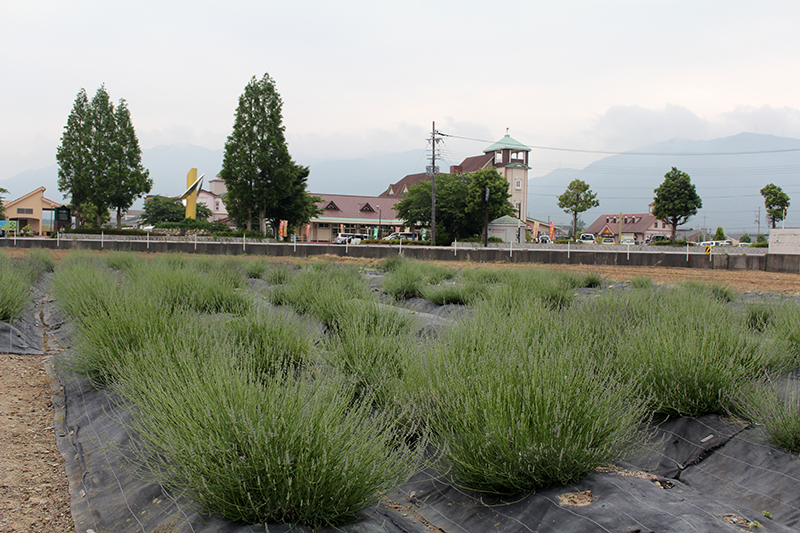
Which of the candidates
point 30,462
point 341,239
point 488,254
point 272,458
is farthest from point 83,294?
point 341,239

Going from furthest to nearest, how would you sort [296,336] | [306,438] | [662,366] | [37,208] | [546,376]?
[37,208], [296,336], [662,366], [546,376], [306,438]

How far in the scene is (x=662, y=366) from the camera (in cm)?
459

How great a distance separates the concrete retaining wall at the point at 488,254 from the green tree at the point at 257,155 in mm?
19867

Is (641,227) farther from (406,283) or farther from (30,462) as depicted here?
(30,462)

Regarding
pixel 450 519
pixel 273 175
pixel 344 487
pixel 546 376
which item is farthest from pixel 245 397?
pixel 273 175

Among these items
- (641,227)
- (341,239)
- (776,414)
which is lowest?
(776,414)

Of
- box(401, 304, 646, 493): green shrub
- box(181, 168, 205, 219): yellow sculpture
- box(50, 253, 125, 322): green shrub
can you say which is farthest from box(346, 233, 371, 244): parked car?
box(401, 304, 646, 493): green shrub

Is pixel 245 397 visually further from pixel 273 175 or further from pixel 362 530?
pixel 273 175

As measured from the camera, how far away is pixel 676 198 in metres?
59.8

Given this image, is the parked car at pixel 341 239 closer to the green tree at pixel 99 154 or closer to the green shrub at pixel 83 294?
the green tree at pixel 99 154

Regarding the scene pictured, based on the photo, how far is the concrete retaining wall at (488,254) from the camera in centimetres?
2253

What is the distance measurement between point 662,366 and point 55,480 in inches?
184

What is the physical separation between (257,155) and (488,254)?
96.1ft

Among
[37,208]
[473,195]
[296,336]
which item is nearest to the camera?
[296,336]
